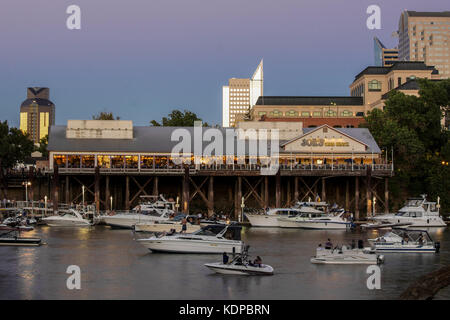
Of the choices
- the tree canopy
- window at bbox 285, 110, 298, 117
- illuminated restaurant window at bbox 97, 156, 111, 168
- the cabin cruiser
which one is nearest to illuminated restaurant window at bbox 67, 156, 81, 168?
illuminated restaurant window at bbox 97, 156, 111, 168

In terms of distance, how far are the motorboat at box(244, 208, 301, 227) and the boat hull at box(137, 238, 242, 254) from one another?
95.6 feet

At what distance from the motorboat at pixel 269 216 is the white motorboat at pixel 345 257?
105 ft

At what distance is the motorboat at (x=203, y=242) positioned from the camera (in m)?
51.9

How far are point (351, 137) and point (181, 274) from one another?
5819 cm

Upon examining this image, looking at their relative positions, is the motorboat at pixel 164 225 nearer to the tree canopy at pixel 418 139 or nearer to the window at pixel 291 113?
the tree canopy at pixel 418 139

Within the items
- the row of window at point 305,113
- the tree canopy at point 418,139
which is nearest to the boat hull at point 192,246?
the tree canopy at point 418,139

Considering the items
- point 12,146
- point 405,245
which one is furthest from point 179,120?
point 405,245

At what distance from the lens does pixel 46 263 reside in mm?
47375

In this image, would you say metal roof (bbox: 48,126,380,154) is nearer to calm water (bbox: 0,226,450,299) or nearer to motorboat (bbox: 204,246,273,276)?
calm water (bbox: 0,226,450,299)

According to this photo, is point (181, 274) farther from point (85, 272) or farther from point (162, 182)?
point (162, 182)

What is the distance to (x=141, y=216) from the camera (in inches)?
2977

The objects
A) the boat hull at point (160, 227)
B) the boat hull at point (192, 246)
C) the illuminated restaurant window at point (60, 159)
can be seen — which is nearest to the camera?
the boat hull at point (192, 246)

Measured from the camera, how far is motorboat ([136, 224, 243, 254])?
51906 millimetres
